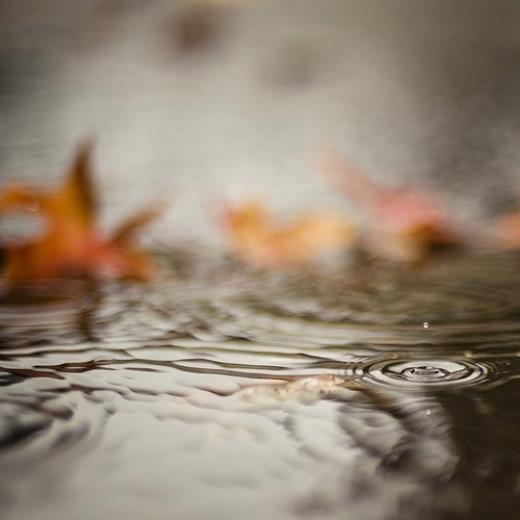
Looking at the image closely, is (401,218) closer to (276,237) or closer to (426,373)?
(276,237)

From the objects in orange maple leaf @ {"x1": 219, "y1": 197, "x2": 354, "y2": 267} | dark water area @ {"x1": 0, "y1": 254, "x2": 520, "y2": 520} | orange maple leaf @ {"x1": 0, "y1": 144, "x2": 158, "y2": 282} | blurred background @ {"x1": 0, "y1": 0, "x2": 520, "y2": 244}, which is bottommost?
dark water area @ {"x1": 0, "y1": 254, "x2": 520, "y2": 520}

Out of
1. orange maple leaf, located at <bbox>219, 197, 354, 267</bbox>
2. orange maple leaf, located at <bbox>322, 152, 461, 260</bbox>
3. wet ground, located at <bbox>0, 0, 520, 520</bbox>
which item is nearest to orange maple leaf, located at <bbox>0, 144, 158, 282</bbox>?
wet ground, located at <bbox>0, 0, 520, 520</bbox>

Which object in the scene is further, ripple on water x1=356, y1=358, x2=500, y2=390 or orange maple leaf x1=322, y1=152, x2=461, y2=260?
orange maple leaf x1=322, y1=152, x2=461, y2=260

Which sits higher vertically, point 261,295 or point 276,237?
point 276,237

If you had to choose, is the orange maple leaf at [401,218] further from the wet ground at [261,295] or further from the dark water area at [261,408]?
the dark water area at [261,408]

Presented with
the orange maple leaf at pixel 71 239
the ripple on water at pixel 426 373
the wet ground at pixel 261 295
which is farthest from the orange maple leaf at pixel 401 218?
the ripple on water at pixel 426 373

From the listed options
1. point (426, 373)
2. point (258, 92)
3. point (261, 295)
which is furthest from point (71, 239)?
point (258, 92)

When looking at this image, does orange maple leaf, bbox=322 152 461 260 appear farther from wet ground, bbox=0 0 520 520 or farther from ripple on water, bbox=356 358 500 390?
ripple on water, bbox=356 358 500 390
